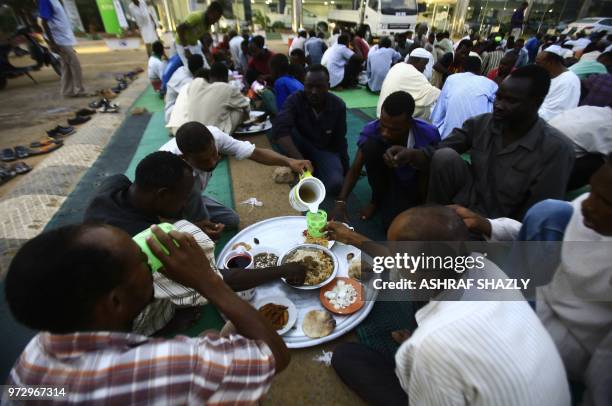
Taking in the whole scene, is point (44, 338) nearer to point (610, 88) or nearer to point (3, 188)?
point (3, 188)

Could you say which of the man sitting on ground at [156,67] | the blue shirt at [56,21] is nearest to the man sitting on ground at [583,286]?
the man sitting on ground at [156,67]

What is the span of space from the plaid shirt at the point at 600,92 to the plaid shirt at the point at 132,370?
506cm

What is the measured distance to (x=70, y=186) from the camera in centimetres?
356

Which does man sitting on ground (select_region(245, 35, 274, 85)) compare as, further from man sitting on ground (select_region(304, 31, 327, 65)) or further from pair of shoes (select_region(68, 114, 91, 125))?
pair of shoes (select_region(68, 114, 91, 125))

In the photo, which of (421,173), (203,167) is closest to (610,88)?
(421,173)

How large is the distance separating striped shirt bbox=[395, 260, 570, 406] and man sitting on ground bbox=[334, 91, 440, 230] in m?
1.75

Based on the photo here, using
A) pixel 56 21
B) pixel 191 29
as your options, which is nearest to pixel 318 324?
pixel 191 29

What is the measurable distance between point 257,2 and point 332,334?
23.8 metres

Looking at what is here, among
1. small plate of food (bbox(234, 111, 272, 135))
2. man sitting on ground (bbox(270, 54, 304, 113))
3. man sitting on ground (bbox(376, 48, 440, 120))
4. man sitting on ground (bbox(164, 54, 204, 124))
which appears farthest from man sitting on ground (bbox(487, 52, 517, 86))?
man sitting on ground (bbox(164, 54, 204, 124))

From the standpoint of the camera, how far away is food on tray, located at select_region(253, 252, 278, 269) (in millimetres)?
2067

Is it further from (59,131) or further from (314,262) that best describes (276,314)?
(59,131)

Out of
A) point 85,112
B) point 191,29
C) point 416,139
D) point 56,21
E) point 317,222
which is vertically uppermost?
point 56,21

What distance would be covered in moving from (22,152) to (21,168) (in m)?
0.61

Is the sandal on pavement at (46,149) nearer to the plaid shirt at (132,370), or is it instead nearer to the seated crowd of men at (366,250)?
the seated crowd of men at (366,250)
